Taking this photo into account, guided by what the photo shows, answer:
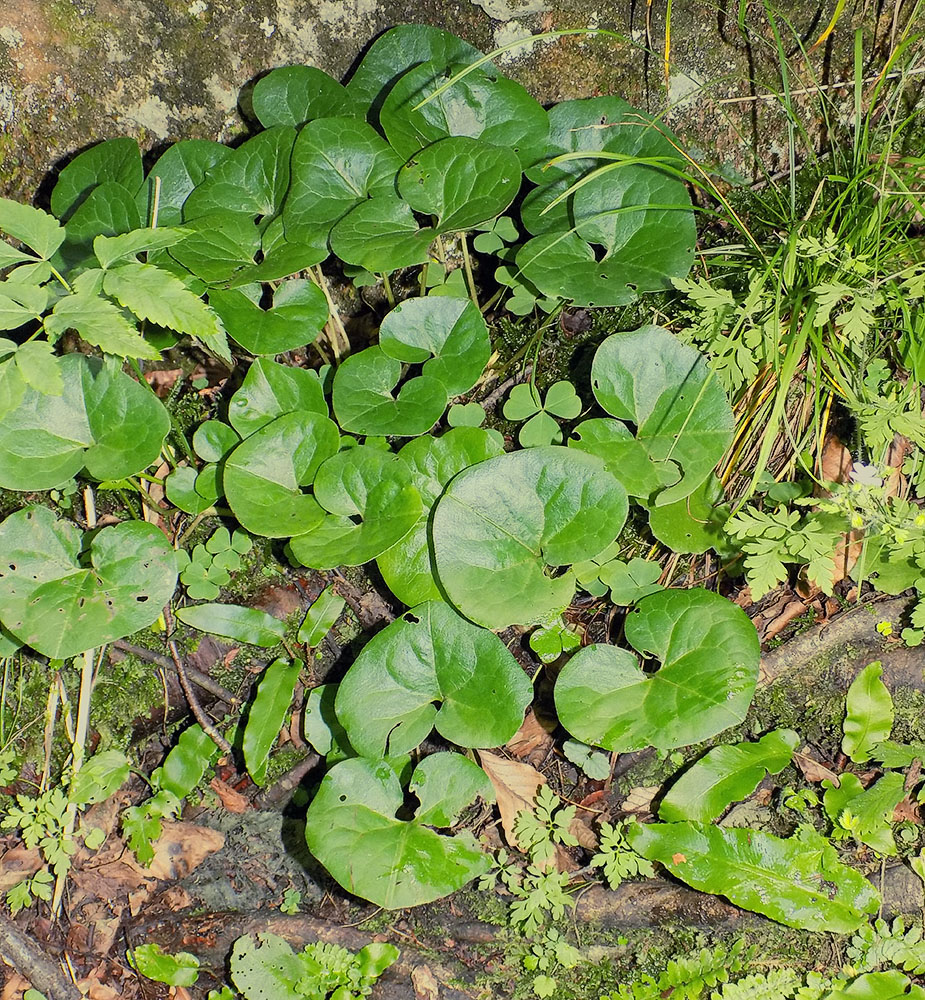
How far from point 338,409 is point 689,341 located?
879 mm

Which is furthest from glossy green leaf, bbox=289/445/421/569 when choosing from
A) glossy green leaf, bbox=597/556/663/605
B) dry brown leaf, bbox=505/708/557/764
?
dry brown leaf, bbox=505/708/557/764

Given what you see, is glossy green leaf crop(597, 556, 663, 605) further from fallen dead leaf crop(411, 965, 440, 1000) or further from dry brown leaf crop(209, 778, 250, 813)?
dry brown leaf crop(209, 778, 250, 813)

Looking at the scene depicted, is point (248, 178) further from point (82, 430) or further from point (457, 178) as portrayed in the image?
point (82, 430)

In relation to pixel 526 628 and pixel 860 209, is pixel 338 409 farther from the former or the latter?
pixel 860 209

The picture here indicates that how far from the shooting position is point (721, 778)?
1.90 m

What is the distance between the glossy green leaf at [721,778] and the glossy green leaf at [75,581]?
4.37 ft

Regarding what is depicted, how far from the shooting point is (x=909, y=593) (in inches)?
79.0

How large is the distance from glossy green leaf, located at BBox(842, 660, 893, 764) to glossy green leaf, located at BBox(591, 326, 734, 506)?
68 cm

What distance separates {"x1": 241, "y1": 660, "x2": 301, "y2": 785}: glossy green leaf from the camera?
6.50 ft

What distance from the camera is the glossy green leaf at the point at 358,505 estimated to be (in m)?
1.83

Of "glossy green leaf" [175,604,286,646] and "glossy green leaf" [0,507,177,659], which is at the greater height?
"glossy green leaf" [0,507,177,659]

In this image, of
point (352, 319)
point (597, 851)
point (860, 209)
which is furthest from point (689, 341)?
point (597, 851)

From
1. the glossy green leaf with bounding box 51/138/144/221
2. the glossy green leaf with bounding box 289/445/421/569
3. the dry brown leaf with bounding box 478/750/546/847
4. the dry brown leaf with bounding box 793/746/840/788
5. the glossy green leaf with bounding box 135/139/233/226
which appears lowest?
the dry brown leaf with bounding box 793/746/840/788

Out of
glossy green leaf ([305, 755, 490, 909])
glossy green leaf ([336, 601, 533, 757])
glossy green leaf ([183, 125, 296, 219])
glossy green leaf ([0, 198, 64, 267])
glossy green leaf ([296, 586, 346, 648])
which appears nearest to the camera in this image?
glossy green leaf ([0, 198, 64, 267])
